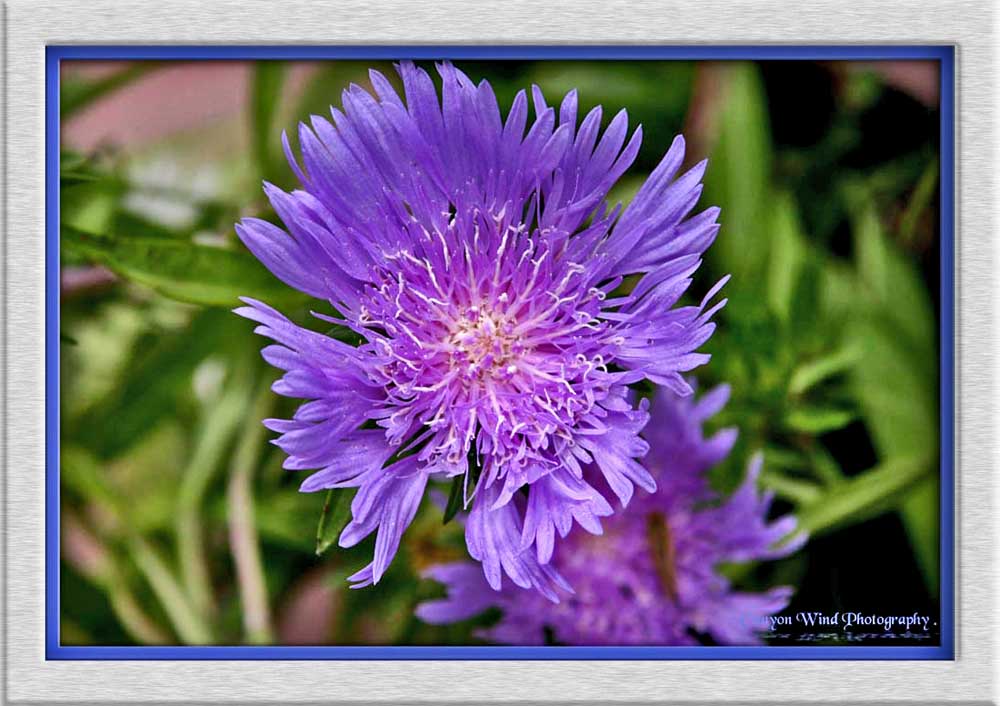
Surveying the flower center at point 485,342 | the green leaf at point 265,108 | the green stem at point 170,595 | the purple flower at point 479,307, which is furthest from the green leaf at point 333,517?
the green leaf at point 265,108

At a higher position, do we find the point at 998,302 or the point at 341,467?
the point at 998,302

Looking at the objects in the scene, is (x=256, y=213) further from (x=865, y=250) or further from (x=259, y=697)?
(x=865, y=250)

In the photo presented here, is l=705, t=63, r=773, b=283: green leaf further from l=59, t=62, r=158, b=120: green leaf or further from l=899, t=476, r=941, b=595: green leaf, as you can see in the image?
l=59, t=62, r=158, b=120: green leaf

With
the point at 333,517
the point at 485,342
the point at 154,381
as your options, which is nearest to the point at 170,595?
the point at 154,381

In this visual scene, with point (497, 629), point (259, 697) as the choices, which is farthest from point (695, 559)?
point (259, 697)

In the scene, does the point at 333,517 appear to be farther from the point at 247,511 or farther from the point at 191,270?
the point at 247,511

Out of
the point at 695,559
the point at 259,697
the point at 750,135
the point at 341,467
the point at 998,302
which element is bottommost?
the point at 259,697
